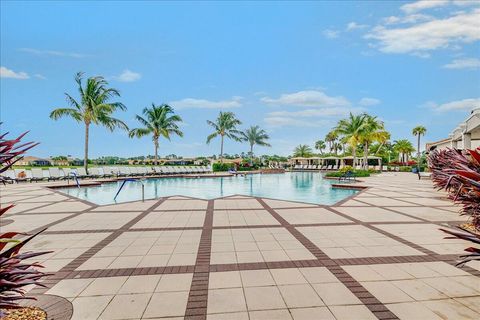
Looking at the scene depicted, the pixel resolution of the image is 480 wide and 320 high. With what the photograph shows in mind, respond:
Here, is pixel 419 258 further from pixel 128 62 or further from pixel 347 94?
pixel 347 94

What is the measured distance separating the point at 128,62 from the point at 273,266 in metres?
28.4

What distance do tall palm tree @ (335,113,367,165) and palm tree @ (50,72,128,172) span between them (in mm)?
25493

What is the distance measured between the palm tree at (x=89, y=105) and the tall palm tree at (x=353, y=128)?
83.6 feet

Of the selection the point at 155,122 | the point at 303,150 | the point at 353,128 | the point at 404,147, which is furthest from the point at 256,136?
the point at 404,147

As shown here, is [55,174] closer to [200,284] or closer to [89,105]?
[89,105]

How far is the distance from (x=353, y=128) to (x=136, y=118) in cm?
2576

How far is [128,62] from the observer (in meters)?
27.1

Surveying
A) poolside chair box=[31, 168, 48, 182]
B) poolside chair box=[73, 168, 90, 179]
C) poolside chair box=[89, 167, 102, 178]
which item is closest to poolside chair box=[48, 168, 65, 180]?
poolside chair box=[31, 168, 48, 182]

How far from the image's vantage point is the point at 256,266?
4.22m

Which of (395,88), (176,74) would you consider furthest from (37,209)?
(395,88)

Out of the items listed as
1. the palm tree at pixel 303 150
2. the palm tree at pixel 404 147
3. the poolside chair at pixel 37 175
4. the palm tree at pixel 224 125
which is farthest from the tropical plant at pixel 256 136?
the palm tree at pixel 404 147

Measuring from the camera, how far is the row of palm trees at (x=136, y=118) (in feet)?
76.9

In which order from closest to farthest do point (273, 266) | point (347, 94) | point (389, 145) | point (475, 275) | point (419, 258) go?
point (475, 275) < point (273, 266) < point (419, 258) < point (347, 94) < point (389, 145)

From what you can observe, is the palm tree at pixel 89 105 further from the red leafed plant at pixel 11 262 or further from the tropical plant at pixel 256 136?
the tropical plant at pixel 256 136
